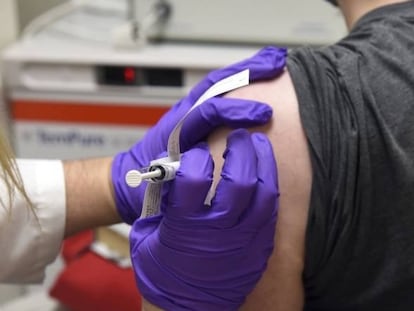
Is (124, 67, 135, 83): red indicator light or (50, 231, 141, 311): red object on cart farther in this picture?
(124, 67, 135, 83): red indicator light

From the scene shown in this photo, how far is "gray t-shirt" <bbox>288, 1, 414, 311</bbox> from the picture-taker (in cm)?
88

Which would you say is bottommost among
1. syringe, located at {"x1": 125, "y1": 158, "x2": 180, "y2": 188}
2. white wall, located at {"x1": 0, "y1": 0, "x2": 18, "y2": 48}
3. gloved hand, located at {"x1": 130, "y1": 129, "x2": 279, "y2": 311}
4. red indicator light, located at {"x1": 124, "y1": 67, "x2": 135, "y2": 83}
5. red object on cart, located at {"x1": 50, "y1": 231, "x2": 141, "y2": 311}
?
red object on cart, located at {"x1": 50, "y1": 231, "x2": 141, "y2": 311}

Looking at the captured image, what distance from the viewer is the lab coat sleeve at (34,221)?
44.0 inches

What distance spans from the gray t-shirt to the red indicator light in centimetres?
90

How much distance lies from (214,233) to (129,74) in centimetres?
102

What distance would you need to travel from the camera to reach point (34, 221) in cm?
114

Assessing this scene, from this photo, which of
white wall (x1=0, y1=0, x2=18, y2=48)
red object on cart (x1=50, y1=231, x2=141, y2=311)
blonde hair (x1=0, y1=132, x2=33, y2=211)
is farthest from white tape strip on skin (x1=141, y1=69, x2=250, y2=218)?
white wall (x1=0, y1=0, x2=18, y2=48)

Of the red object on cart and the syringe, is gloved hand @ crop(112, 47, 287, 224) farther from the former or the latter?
the red object on cart

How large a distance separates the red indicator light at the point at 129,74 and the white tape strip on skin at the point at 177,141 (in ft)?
2.59

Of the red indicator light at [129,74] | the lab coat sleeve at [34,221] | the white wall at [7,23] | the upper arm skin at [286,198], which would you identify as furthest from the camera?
the white wall at [7,23]

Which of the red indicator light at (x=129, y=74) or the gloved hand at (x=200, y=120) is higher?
the gloved hand at (x=200, y=120)

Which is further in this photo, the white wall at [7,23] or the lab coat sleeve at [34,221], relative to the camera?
the white wall at [7,23]

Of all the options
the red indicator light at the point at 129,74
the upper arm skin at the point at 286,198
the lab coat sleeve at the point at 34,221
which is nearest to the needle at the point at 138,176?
the upper arm skin at the point at 286,198

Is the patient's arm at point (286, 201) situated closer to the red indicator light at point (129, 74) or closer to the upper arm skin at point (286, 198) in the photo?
the upper arm skin at point (286, 198)
